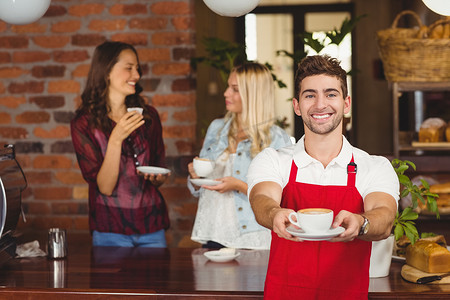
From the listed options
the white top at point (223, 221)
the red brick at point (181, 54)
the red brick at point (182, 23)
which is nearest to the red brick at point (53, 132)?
the red brick at point (181, 54)

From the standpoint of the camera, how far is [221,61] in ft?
13.5

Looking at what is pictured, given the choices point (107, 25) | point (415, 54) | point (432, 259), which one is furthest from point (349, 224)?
point (107, 25)

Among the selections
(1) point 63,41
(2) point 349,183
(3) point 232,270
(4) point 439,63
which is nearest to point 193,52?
(1) point 63,41

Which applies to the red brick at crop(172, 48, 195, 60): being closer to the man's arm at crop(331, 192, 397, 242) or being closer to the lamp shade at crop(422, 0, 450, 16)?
the lamp shade at crop(422, 0, 450, 16)

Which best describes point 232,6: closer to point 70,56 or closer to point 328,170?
point 328,170

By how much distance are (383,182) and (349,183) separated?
9 cm

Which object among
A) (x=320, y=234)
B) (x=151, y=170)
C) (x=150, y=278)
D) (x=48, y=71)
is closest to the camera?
(x=320, y=234)

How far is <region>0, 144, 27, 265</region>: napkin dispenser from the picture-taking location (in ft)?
7.20

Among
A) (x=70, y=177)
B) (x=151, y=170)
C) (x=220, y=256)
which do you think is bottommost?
(x=220, y=256)

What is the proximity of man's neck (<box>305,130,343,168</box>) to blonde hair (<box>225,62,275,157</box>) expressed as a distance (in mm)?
1012

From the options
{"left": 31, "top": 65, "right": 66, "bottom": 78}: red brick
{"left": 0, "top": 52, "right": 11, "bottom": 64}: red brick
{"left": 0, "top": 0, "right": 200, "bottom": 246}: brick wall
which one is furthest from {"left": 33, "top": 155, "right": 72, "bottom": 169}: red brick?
{"left": 0, "top": 52, "right": 11, "bottom": 64}: red brick

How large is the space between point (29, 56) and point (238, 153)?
5.36 ft

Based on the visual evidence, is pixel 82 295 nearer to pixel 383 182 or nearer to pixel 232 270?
pixel 232 270

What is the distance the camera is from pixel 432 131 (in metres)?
3.62
